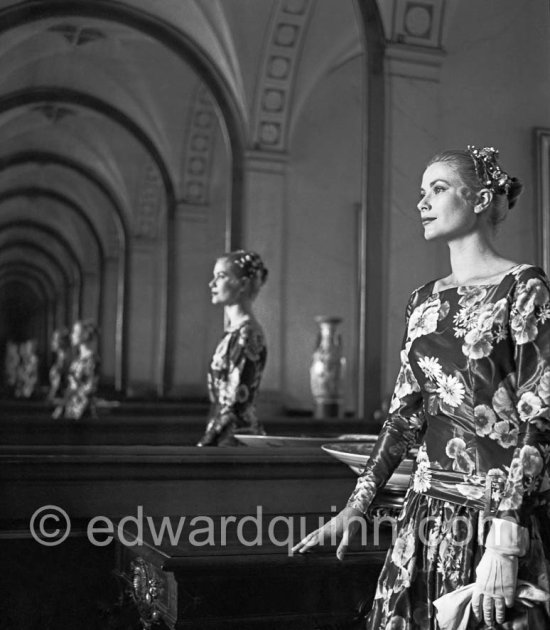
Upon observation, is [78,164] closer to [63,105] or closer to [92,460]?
[63,105]

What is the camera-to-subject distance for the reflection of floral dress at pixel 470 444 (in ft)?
6.41

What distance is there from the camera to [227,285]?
206 inches

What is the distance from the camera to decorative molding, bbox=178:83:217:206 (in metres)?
15.5

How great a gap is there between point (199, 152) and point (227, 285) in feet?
36.0

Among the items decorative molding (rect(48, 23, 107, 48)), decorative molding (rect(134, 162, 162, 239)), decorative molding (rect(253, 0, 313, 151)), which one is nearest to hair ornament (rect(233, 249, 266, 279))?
decorative molding (rect(253, 0, 313, 151))

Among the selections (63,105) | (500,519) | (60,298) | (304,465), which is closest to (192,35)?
(63,105)

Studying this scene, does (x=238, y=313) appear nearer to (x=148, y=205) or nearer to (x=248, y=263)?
(x=248, y=263)

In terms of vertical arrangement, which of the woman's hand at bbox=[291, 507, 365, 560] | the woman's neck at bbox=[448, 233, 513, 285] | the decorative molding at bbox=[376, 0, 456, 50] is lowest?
the woman's hand at bbox=[291, 507, 365, 560]

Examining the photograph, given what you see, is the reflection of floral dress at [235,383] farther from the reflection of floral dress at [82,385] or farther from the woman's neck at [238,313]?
the reflection of floral dress at [82,385]

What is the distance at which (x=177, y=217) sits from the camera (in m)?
15.9

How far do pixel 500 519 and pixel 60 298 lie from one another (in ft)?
110

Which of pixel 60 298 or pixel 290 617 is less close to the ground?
pixel 60 298

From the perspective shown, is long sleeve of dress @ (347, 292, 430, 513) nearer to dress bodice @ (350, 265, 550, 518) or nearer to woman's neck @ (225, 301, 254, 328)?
dress bodice @ (350, 265, 550, 518)

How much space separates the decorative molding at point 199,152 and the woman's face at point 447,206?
44.5 feet
